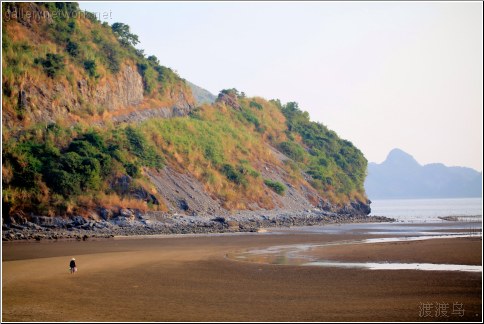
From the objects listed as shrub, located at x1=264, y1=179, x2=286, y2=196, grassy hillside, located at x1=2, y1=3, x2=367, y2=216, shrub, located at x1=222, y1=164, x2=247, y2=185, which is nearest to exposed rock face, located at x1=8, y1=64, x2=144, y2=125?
grassy hillside, located at x1=2, y1=3, x2=367, y2=216

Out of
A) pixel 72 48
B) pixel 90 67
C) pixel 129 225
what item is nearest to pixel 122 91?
pixel 90 67

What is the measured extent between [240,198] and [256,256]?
40.2m

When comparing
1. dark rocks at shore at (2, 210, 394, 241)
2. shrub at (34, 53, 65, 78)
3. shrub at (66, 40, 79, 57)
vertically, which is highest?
shrub at (66, 40, 79, 57)

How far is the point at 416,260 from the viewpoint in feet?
94.8

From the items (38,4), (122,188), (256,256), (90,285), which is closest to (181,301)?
(90,285)

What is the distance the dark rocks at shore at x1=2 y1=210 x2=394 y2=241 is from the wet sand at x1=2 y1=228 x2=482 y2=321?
11.2 metres

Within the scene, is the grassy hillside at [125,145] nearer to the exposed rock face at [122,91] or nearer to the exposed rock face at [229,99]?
the exposed rock face at [229,99]

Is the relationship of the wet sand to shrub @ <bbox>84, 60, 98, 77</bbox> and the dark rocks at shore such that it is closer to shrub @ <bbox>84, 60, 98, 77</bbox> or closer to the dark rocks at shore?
the dark rocks at shore

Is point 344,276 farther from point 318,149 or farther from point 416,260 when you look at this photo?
point 318,149

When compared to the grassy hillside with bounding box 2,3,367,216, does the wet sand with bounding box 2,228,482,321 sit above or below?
below

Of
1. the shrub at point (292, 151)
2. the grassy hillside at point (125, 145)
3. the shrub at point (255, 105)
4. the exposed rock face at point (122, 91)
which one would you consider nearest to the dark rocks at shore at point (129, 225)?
the grassy hillside at point (125, 145)

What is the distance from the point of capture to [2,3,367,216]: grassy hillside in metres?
52.6

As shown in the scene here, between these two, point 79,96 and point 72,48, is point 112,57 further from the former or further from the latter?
point 79,96

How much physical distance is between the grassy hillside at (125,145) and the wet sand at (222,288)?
59.4 feet
